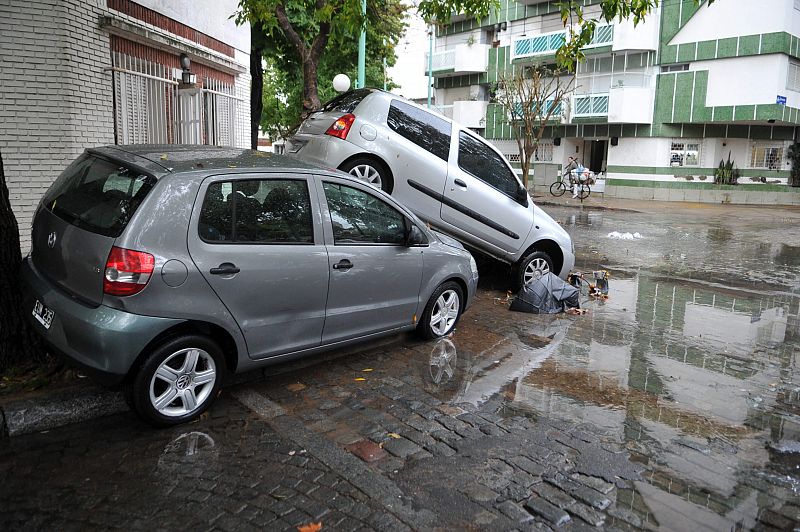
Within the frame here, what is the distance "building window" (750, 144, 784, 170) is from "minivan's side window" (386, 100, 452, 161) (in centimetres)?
2795

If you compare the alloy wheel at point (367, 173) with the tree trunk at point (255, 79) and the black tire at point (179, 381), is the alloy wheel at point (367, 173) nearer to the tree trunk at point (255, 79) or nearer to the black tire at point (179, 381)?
the black tire at point (179, 381)

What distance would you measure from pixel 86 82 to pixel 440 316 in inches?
254

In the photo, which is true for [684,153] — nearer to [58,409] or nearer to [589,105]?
[589,105]

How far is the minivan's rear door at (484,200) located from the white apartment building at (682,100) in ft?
74.3

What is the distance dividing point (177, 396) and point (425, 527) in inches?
75.7

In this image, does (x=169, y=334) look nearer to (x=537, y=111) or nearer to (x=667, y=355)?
(x=667, y=355)

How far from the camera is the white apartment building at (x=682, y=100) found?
2823 centimetres

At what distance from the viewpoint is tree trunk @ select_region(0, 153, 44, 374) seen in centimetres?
471

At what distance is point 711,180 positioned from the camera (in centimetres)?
3075

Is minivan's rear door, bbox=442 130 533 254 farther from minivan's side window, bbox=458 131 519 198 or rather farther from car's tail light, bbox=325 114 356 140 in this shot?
car's tail light, bbox=325 114 356 140

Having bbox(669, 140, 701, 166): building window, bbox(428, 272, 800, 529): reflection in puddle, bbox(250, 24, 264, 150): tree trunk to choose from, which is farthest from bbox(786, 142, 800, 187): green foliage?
bbox(428, 272, 800, 529): reflection in puddle

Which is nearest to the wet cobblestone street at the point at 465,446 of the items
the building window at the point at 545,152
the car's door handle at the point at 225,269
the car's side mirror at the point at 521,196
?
the car's door handle at the point at 225,269

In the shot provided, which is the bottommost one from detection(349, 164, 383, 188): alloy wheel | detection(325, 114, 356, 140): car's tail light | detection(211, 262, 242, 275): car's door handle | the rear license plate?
the rear license plate

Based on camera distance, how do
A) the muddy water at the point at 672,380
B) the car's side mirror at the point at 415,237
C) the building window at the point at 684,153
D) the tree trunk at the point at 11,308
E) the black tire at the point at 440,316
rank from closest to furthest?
the muddy water at the point at 672,380 → the tree trunk at the point at 11,308 → the car's side mirror at the point at 415,237 → the black tire at the point at 440,316 → the building window at the point at 684,153
